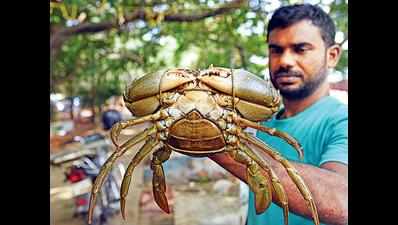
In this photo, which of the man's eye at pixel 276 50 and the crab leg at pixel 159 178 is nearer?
the crab leg at pixel 159 178

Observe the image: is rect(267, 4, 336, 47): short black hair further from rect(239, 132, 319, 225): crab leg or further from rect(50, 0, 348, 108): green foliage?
rect(239, 132, 319, 225): crab leg

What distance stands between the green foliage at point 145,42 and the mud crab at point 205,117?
333 millimetres

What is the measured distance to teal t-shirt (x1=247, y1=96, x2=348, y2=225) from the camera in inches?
95.4

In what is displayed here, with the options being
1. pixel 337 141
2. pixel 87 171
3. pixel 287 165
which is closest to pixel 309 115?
pixel 337 141

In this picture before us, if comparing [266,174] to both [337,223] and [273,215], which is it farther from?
[337,223]

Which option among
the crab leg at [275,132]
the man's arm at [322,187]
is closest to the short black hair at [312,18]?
the crab leg at [275,132]

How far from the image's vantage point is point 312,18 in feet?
8.32

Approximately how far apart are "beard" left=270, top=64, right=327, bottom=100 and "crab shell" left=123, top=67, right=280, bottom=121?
25 centimetres

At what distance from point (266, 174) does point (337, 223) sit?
1.48 feet

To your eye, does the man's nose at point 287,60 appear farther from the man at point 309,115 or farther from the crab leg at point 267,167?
the crab leg at point 267,167

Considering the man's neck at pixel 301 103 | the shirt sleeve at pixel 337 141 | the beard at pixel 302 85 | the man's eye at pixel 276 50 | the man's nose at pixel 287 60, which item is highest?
the man's eye at pixel 276 50

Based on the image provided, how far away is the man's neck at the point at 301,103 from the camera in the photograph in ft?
8.29

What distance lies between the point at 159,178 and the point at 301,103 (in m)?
0.77
